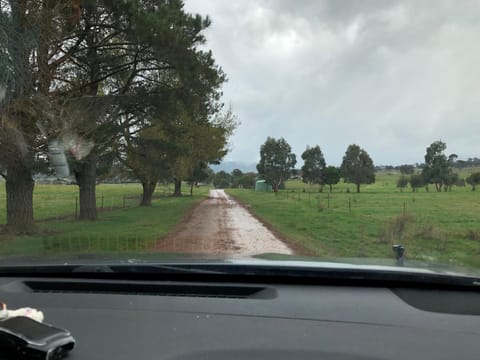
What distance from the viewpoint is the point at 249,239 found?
646 inches

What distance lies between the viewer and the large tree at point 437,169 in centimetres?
6444

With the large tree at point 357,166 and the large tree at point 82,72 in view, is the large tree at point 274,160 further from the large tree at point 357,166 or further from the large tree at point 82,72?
the large tree at point 82,72

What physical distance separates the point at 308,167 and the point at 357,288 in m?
86.6

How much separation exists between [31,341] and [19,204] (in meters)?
17.0

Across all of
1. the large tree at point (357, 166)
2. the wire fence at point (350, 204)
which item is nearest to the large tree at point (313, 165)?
the large tree at point (357, 166)

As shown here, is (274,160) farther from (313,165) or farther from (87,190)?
(87,190)

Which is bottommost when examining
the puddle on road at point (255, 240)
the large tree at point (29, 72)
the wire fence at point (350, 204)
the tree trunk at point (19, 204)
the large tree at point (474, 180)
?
the puddle on road at point (255, 240)

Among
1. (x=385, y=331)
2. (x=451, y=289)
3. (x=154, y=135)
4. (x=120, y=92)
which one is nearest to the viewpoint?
(x=385, y=331)

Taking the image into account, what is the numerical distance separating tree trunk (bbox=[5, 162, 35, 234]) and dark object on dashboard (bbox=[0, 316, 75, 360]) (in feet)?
53.3

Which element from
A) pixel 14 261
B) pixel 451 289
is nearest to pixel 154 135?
pixel 14 261

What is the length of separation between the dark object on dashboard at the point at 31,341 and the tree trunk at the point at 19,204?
53.3 ft

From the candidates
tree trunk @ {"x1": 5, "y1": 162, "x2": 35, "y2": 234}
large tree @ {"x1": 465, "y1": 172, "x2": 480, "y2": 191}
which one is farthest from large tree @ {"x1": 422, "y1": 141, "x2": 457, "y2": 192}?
tree trunk @ {"x1": 5, "y1": 162, "x2": 35, "y2": 234}

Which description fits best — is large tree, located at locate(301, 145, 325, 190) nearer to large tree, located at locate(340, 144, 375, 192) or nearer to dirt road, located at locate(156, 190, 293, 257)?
large tree, located at locate(340, 144, 375, 192)

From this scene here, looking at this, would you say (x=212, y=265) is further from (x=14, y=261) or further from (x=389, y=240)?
(x=389, y=240)
